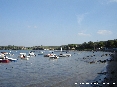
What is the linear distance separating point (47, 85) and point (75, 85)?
4015mm

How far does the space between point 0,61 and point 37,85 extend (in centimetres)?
4900

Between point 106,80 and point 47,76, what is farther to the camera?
point 47,76

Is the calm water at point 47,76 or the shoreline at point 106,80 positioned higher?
the shoreline at point 106,80

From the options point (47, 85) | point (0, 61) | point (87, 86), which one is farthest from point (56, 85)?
point (0, 61)

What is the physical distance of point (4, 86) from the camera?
27766 mm

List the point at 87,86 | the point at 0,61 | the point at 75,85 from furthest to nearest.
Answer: the point at 0,61, the point at 75,85, the point at 87,86

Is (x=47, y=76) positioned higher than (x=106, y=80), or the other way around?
(x=106, y=80)

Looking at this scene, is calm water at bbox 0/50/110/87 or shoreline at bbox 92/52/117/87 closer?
shoreline at bbox 92/52/117/87

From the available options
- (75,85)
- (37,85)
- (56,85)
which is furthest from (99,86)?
(37,85)

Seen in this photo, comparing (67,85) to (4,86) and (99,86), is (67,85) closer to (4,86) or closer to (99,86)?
(99,86)

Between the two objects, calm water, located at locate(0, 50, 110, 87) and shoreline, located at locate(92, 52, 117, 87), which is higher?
shoreline, located at locate(92, 52, 117, 87)

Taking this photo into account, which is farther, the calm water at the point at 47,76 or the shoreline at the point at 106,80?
the calm water at the point at 47,76

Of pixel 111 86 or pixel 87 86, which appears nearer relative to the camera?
pixel 111 86

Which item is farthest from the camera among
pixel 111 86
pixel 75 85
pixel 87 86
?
pixel 75 85
